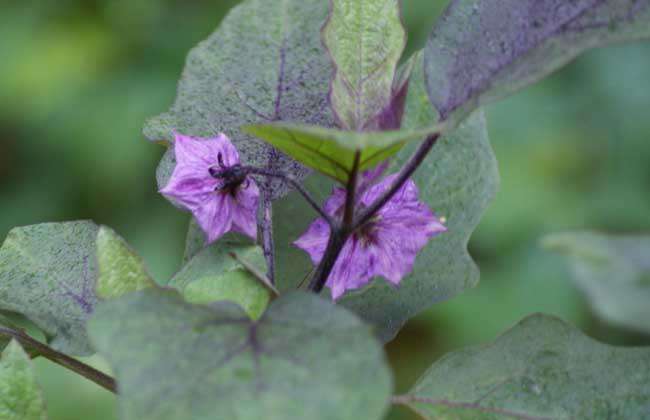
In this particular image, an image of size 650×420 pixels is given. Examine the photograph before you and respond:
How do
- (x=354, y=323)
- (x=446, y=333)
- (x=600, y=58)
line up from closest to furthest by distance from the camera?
(x=354, y=323) → (x=446, y=333) → (x=600, y=58)

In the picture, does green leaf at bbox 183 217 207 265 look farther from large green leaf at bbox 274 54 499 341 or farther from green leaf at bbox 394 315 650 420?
green leaf at bbox 394 315 650 420

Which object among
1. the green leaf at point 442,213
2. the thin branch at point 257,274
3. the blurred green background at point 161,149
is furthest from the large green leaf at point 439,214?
the blurred green background at point 161,149

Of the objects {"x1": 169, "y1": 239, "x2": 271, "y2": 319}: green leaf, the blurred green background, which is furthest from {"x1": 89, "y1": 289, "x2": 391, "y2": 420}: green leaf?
the blurred green background

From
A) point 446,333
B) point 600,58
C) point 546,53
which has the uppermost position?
point 546,53

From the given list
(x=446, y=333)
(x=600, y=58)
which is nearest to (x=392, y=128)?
(x=446, y=333)

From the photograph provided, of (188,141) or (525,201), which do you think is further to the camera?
(525,201)

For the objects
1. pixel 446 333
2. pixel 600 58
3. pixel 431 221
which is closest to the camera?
pixel 431 221

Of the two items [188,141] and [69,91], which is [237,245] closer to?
[188,141]

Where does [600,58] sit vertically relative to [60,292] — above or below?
below
